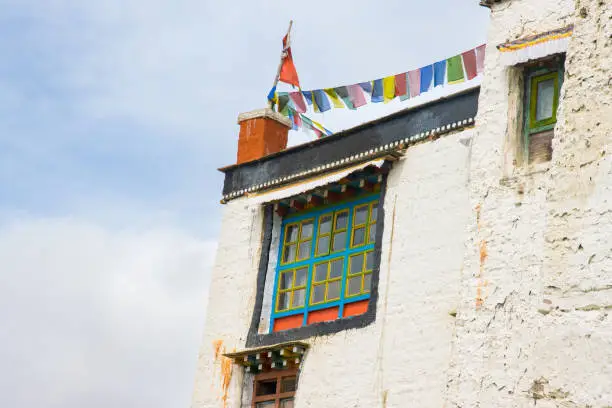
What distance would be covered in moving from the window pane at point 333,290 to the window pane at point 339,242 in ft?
1.42

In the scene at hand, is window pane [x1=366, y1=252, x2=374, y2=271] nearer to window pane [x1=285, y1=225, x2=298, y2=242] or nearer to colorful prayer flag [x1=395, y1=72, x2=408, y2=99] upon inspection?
window pane [x1=285, y1=225, x2=298, y2=242]

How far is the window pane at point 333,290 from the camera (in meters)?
11.9

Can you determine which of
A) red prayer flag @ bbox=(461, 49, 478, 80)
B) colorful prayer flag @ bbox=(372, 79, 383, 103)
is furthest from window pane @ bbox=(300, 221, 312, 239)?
red prayer flag @ bbox=(461, 49, 478, 80)

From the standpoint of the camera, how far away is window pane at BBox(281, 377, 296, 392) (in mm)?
12016

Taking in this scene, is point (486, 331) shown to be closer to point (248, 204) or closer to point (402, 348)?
point (402, 348)

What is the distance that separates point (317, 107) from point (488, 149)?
18.1 ft

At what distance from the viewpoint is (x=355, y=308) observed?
11.6 metres

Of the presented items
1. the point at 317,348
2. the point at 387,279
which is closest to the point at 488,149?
the point at 387,279

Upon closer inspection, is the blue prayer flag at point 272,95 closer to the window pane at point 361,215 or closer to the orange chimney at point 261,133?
the orange chimney at point 261,133

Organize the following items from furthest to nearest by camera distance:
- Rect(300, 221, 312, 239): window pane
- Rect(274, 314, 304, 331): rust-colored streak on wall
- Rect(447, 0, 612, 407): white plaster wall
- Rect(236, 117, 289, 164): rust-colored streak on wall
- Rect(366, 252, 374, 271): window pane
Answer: Rect(236, 117, 289, 164): rust-colored streak on wall, Rect(300, 221, 312, 239): window pane, Rect(274, 314, 304, 331): rust-colored streak on wall, Rect(366, 252, 374, 271): window pane, Rect(447, 0, 612, 407): white plaster wall

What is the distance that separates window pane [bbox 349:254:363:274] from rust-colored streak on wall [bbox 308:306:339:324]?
493 millimetres

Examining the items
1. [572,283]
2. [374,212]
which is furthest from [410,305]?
[572,283]

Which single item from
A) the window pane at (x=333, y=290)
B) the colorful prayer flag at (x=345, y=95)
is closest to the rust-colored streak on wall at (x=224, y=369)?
the window pane at (x=333, y=290)

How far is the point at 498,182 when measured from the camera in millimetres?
9086
